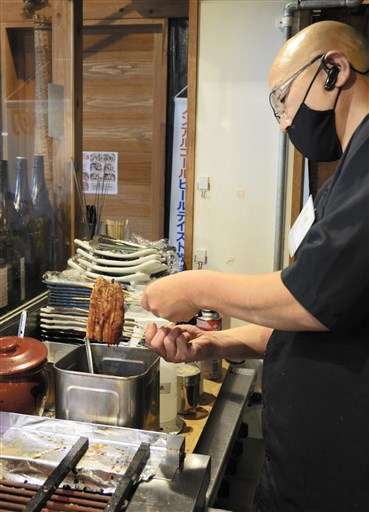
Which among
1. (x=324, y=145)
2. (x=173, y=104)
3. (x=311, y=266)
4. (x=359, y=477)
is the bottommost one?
(x=359, y=477)

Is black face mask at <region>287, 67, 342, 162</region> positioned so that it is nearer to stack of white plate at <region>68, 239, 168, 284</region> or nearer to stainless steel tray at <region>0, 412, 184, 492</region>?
stainless steel tray at <region>0, 412, 184, 492</region>

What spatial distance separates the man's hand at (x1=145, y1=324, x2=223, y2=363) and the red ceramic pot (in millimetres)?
228

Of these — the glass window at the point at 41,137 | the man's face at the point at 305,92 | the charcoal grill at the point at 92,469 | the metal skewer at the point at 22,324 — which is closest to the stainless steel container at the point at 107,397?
the charcoal grill at the point at 92,469

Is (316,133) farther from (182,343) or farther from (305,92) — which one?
(182,343)

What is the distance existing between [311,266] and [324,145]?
35 cm

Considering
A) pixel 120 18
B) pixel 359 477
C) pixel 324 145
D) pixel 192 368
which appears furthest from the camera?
pixel 120 18

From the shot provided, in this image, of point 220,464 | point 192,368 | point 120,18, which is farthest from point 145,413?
point 120,18

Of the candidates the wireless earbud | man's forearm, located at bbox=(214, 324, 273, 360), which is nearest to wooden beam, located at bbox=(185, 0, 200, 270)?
man's forearm, located at bbox=(214, 324, 273, 360)

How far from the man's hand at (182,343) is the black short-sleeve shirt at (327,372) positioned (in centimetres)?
17

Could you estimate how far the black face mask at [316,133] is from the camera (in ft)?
3.25

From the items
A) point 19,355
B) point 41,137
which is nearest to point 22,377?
point 19,355

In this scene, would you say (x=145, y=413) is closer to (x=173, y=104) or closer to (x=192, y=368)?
(x=192, y=368)

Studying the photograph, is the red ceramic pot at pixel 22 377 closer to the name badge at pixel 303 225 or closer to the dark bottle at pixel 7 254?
the dark bottle at pixel 7 254

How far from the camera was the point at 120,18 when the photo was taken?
3234mm
